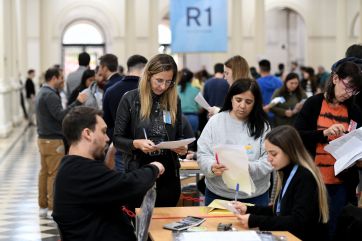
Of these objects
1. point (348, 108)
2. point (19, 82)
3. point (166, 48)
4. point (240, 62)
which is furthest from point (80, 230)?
point (166, 48)

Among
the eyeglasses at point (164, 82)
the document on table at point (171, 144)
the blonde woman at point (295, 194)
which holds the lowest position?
the blonde woman at point (295, 194)

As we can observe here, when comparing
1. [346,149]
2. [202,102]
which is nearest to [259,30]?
[202,102]

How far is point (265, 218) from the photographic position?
432 cm

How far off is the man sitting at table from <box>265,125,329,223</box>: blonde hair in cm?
84

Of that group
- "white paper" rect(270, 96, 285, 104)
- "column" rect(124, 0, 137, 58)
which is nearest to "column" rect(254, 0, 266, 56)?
"column" rect(124, 0, 137, 58)

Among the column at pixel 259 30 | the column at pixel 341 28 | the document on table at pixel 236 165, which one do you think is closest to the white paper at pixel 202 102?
the document on table at pixel 236 165

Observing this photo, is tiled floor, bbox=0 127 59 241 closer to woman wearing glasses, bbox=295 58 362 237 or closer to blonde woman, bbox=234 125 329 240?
woman wearing glasses, bbox=295 58 362 237

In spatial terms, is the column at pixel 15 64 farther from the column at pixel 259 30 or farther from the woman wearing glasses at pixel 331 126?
the woman wearing glasses at pixel 331 126

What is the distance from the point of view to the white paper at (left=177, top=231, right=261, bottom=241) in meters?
3.97

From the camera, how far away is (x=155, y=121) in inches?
208

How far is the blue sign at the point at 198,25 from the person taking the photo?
36.7 feet

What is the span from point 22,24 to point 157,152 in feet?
66.2

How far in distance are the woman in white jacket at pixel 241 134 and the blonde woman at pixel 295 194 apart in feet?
2.81

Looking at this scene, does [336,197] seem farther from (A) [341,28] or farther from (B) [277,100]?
(A) [341,28]
